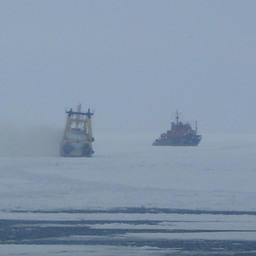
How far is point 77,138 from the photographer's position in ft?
143

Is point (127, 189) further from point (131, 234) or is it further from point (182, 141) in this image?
point (182, 141)

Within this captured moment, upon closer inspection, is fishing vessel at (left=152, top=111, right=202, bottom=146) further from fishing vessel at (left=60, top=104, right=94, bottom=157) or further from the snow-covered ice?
the snow-covered ice

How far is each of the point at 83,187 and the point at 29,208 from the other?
5500mm

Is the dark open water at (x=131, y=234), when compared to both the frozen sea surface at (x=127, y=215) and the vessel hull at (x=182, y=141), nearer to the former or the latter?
the frozen sea surface at (x=127, y=215)

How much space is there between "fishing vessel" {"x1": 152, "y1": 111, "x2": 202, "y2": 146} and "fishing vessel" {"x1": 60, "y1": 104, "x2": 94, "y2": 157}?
32565 mm

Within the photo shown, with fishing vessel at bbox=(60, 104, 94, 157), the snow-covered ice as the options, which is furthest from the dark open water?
fishing vessel at bbox=(60, 104, 94, 157)

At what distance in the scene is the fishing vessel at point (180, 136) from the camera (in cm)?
7684

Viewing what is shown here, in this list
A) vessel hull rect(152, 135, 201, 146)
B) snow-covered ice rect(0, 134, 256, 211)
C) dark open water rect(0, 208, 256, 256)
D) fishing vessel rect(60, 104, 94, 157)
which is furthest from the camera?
vessel hull rect(152, 135, 201, 146)

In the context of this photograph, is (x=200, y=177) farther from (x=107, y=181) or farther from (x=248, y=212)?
(x=248, y=212)

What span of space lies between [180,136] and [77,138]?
1397 inches

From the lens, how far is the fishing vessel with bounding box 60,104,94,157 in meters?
42.8

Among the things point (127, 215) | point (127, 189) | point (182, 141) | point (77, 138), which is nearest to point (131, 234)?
point (127, 215)

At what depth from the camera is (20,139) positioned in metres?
50.4

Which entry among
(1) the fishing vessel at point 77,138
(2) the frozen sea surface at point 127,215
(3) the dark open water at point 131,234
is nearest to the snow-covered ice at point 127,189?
(2) the frozen sea surface at point 127,215
